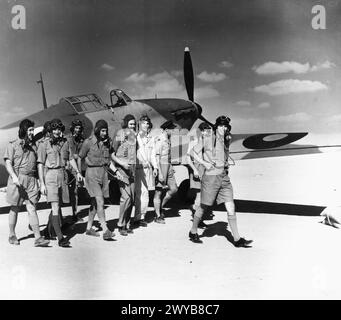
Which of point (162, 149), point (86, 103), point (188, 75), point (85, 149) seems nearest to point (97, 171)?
point (85, 149)

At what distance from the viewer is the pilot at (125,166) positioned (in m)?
6.35

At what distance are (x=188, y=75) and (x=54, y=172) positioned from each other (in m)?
9.19

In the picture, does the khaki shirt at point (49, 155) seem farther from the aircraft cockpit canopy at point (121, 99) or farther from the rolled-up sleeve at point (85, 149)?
the aircraft cockpit canopy at point (121, 99)

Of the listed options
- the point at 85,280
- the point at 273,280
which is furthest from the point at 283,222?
the point at 85,280

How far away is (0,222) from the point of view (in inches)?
300

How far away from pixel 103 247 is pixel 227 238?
1882 millimetres

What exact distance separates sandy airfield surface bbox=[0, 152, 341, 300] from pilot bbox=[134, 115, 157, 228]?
482 mm

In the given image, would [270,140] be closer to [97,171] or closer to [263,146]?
[263,146]

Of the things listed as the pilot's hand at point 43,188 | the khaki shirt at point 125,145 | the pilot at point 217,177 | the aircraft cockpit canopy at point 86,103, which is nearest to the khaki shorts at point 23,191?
the pilot's hand at point 43,188

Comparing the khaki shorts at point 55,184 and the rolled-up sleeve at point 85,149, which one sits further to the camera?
the rolled-up sleeve at point 85,149

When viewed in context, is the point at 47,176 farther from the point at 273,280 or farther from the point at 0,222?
the point at 273,280

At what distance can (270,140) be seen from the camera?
10.7m
